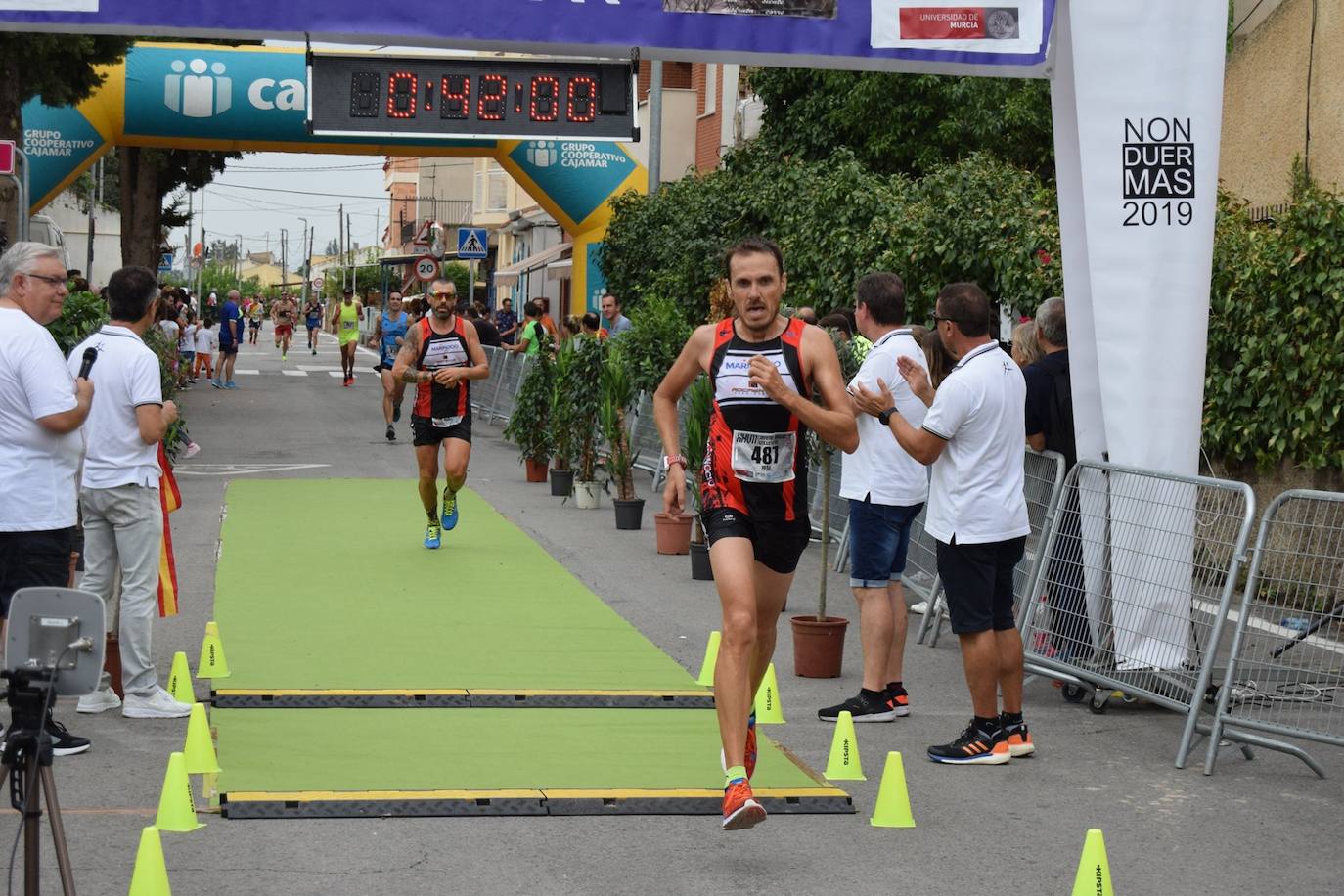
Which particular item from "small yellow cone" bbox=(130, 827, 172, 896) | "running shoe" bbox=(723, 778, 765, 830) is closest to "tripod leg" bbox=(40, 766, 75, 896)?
"small yellow cone" bbox=(130, 827, 172, 896)

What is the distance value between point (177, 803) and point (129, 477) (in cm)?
210

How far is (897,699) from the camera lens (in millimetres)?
8602

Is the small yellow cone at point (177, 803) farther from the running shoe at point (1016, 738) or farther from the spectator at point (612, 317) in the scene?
the spectator at point (612, 317)

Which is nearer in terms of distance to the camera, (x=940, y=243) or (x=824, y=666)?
(x=824, y=666)

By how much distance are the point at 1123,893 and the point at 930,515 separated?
226 cm

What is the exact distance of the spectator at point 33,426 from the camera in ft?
23.2

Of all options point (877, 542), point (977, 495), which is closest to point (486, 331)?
point (877, 542)

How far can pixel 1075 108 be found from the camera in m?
9.37

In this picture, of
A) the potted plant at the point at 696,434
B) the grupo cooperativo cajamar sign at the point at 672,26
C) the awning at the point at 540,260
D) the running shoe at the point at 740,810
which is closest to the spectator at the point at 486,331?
the potted plant at the point at 696,434

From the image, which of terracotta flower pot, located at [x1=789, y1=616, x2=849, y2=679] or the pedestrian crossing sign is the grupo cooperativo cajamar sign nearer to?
terracotta flower pot, located at [x1=789, y1=616, x2=849, y2=679]

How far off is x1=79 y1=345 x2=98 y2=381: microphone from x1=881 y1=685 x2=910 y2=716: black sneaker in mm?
3772

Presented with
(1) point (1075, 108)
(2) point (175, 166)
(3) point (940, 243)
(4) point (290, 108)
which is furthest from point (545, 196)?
(1) point (1075, 108)

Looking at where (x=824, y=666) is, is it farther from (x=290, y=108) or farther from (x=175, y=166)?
(x=175, y=166)

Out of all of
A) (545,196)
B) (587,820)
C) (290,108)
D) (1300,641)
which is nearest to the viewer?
(587,820)
